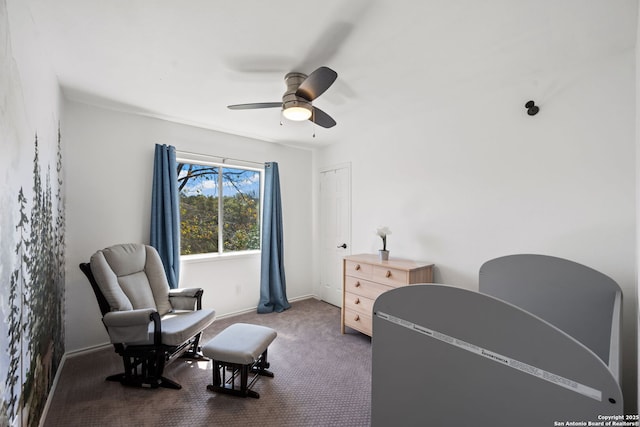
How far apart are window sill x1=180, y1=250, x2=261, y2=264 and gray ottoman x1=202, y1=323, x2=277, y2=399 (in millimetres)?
1339

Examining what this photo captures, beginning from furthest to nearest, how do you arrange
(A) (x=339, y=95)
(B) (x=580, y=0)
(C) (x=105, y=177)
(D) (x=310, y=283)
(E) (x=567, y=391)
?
(D) (x=310, y=283), (C) (x=105, y=177), (A) (x=339, y=95), (B) (x=580, y=0), (E) (x=567, y=391)

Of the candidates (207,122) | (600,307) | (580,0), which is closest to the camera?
(580,0)

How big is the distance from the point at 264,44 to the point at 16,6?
1.16 metres

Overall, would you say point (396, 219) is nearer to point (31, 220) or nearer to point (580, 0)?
point (580, 0)

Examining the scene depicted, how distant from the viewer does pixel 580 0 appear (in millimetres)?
1354

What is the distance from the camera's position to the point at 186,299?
8.46ft

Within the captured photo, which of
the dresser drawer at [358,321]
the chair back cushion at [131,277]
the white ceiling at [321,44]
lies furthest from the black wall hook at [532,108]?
the chair back cushion at [131,277]

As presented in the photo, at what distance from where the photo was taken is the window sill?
324 centimetres

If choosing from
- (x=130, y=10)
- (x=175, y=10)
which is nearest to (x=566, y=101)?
(x=175, y=10)

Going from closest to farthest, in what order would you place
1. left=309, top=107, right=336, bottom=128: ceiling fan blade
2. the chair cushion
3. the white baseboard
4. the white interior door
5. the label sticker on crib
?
the label sticker on crib < the white baseboard < the chair cushion < left=309, top=107, right=336, bottom=128: ceiling fan blade < the white interior door

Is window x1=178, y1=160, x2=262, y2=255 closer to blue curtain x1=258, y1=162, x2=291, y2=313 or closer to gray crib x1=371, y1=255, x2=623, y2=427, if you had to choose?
blue curtain x1=258, y1=162, x2=291, y2=313

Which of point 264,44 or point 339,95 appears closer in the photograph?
point 264,44

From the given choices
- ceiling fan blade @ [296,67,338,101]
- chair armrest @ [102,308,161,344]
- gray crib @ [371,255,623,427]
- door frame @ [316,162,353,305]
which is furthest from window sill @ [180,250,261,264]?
gray crib @ [371,255,623,427]

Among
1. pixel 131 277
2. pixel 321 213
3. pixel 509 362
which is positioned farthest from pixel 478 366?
pixel 321 213
